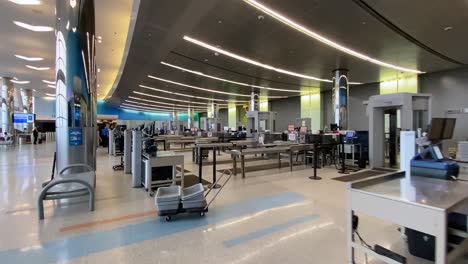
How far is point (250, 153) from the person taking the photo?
6508 mm

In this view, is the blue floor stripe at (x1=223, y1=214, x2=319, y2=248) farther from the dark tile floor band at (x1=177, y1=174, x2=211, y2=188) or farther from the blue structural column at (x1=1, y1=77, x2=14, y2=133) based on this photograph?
the blue structural column at (x1=1, y1=77, x2=14, y2=133)

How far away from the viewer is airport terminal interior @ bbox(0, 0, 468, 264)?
237 cm

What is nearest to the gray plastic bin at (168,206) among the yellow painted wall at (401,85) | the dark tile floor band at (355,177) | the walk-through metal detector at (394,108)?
the dark tile floor band at (355,177)

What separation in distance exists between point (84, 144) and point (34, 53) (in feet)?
33.8

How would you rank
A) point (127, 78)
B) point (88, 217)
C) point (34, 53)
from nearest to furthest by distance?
point (88, 217)
point (34, 53)
point (127, 78)

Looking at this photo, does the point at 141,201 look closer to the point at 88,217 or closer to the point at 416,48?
the point at 88,217

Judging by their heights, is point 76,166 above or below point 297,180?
above

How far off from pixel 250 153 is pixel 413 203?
4.99 m

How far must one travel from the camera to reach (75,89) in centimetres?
464

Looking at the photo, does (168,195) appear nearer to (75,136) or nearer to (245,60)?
(75,136)

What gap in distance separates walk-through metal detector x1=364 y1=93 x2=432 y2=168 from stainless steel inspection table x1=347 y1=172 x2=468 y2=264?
229 inches

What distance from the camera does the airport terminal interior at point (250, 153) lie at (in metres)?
2.37

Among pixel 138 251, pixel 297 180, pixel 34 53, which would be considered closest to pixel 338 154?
pixel 297 180

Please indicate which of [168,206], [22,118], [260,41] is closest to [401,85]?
[260,41]
